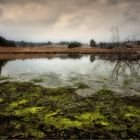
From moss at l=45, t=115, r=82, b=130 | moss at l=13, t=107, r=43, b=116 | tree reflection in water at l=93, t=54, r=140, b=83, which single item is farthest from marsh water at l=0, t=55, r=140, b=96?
moss at l=45, t=115, r=82, b=130

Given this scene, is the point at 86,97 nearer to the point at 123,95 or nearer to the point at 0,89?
the point at 123,95

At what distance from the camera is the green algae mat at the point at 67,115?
6.91 meters

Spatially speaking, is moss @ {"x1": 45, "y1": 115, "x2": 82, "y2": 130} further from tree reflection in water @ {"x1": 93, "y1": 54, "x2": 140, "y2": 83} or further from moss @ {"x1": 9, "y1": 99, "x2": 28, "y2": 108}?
A: tree reflection in water @ {"x1": 93, "y1": 54, "x2": 140, "y2": 83}

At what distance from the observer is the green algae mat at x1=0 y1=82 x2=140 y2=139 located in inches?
272

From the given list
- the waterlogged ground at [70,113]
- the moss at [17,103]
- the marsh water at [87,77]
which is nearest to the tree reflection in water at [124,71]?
the marsh water at [87,77]

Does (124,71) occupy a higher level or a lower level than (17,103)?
lower

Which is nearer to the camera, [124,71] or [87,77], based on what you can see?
[87,77]

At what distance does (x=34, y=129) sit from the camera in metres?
7.22

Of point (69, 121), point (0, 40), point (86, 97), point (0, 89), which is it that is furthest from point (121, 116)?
point (0, 40)

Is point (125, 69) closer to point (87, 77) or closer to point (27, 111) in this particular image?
point (87, 77)

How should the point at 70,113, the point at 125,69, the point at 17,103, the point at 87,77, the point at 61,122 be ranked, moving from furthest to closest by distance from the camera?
the point at 125,69 < the point at 87,77 < the point at 17,103 < the point at 70,113 < the point at 61,122

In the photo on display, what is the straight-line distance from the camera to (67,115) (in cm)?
848

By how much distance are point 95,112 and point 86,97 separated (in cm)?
224

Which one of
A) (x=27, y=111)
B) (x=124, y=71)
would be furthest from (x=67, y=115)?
(x=124, y=71)
